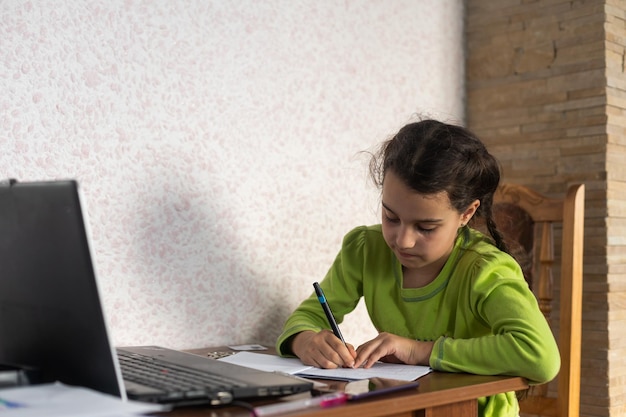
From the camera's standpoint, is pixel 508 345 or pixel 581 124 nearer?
pixel 508 345

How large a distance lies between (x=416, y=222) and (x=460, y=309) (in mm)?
168

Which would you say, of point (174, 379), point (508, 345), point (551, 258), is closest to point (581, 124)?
point (551, 258)

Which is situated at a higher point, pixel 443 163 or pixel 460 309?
pixel 443 163

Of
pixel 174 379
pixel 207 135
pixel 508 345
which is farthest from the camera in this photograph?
pixel 207 135

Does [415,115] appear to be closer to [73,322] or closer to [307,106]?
[307,106]

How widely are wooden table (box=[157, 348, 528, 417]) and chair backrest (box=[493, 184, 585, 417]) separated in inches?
20.1

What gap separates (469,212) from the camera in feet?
4.28

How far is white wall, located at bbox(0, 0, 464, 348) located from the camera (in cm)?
123

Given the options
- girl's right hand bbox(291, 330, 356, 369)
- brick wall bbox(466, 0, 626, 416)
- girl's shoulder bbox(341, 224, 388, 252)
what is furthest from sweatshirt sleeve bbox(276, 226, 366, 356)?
brick wall bbox(466, 0, 626, 416)

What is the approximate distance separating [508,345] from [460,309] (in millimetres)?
186

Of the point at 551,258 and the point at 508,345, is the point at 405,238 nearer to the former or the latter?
the point at 508,345

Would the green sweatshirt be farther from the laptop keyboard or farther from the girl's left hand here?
the laptop keyboard

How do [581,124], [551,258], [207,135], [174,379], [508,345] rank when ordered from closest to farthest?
[174,379], [508,345], [207,135], [551,258], [581,124]

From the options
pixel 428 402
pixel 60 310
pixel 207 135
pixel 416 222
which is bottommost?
pixel 428 402
